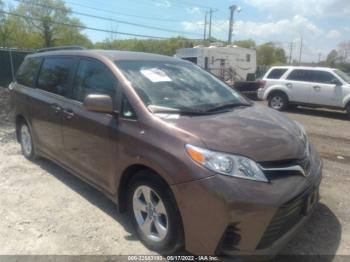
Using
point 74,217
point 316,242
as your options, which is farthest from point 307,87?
point 74,217

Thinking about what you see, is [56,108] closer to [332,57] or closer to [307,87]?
[307,87]

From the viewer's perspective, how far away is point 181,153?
109 inches

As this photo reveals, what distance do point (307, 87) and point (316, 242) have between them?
986 centimetres

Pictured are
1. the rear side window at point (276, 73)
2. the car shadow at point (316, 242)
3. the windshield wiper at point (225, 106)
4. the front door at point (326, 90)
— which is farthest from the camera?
the rear side window at point (276, 73)

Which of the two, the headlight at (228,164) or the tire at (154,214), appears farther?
the tire at (154,214)

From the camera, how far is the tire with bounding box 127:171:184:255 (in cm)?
291

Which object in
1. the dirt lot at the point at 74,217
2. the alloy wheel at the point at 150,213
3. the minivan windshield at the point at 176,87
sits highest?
the minivan windshield at the point at 176,87

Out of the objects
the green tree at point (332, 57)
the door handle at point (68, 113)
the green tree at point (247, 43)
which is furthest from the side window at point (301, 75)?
the green tree at point (247, 43)

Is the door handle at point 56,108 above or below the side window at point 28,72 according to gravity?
below

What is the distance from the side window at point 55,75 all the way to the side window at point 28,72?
24cm

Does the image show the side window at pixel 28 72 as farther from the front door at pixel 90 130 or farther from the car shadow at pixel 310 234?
the car shadow at pixel 310 234

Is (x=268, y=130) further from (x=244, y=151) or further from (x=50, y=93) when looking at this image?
(x=50, y=93)

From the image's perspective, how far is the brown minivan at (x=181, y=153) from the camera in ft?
8.61

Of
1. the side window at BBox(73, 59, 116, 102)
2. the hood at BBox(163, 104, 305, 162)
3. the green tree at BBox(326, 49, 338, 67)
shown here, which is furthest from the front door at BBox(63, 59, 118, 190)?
the green tree at BBox(326, 49, 338, 67)
